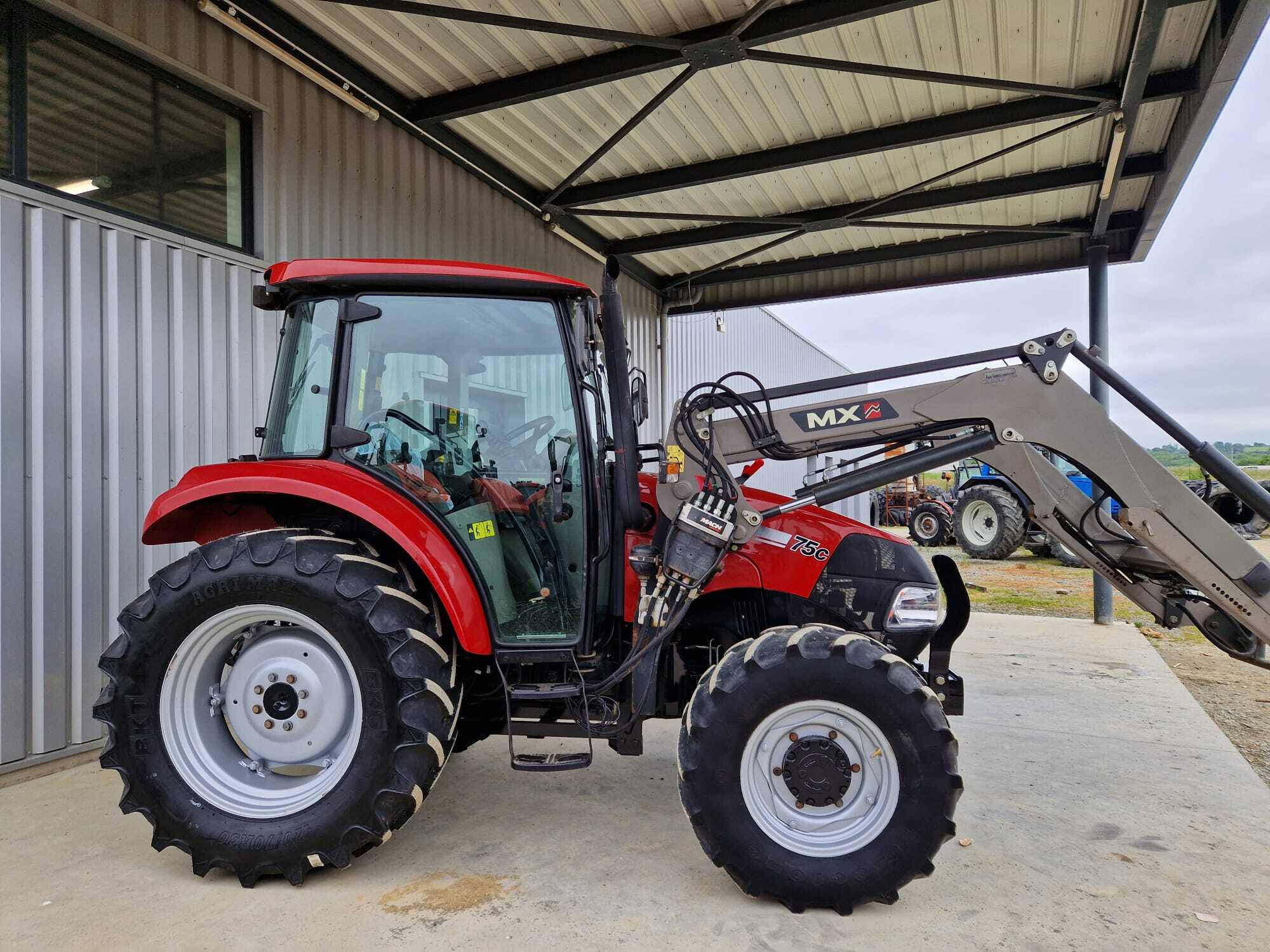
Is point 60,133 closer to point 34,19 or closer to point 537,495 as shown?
point 34,19

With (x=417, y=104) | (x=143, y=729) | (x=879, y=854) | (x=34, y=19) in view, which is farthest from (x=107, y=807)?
(x=417, y=104)

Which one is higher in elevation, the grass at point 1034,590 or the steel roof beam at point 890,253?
the steel roof beam at point 890,253

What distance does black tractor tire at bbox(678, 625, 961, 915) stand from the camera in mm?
2516

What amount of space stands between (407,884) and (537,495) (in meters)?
1.46

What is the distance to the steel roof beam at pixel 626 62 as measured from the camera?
Answer: 4.49 meters

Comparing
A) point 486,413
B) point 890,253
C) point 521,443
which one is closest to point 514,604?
point 521,443

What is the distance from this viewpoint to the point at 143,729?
2.79 metres

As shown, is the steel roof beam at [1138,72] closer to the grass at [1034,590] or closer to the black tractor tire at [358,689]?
the grass at [1034,590]

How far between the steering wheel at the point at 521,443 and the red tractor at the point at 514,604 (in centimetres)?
1

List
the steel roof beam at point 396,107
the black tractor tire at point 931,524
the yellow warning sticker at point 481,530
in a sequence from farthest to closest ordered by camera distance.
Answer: the black tractor tire at point 931,524 → the steel roof beam at point 396,107 → the yellow warning sticker at point 481,530

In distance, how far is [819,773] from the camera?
8.66ft

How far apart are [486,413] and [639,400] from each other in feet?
2.02

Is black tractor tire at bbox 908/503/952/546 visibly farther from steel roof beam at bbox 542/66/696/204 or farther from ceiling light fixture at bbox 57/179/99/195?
ceiling light fixture at bbox 57/179/99/195

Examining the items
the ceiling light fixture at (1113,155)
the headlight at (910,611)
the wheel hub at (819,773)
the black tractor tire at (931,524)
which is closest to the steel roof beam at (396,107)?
the ceiling light fixture at (1113,155)
